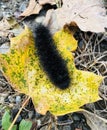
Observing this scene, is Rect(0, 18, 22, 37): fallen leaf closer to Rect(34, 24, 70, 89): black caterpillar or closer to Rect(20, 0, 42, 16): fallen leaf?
Rect(20, 0, 42, 16): fallen leaf

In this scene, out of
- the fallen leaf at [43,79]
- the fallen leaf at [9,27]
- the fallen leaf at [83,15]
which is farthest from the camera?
the fallen leaf at [9,27]

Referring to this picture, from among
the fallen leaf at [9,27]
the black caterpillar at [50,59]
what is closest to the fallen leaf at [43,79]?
the black caterpillar at [50,59]

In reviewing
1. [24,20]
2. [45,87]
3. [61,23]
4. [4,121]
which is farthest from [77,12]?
[4,121]

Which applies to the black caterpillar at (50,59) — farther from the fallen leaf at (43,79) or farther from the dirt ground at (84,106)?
the dirt ground at (84,106)

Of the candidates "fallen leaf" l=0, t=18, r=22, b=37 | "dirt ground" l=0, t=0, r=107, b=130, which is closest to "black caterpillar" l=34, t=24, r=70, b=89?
"dirt ground" l=0, t=0, r=107, b=130

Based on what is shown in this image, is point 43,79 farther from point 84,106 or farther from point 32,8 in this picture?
point 32,8

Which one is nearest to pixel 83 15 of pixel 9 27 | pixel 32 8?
pixel 32 8
